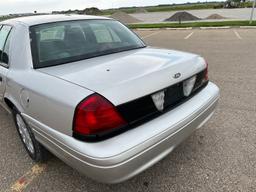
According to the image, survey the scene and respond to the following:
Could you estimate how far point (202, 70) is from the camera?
279cm

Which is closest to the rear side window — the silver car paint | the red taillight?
the silver car paint

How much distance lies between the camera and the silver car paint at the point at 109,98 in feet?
6.24

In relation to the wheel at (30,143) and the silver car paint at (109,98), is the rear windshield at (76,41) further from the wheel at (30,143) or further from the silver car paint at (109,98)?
the wheel at (30,143)

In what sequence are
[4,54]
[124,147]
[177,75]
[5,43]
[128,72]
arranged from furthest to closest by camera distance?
[5,43] < [4,54] < [177,75] < [128,72] < [124,147]

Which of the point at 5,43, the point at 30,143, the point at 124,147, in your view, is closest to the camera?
the point at 124,147

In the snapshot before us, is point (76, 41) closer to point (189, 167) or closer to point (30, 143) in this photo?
point (30, 143)

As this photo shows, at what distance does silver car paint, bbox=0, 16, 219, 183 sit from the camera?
1901 mm

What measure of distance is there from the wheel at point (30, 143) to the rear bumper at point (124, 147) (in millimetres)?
308

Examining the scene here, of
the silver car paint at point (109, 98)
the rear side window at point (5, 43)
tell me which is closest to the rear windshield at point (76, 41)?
the silver car paint at point (109, 98)

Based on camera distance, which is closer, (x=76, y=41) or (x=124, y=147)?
(x=124, y=147)

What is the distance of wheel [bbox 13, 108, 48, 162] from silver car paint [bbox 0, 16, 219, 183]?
22 centimetres

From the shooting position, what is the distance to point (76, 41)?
2920mm

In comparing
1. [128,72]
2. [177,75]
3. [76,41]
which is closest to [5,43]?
[76,41]

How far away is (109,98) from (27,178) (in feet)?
4.78
